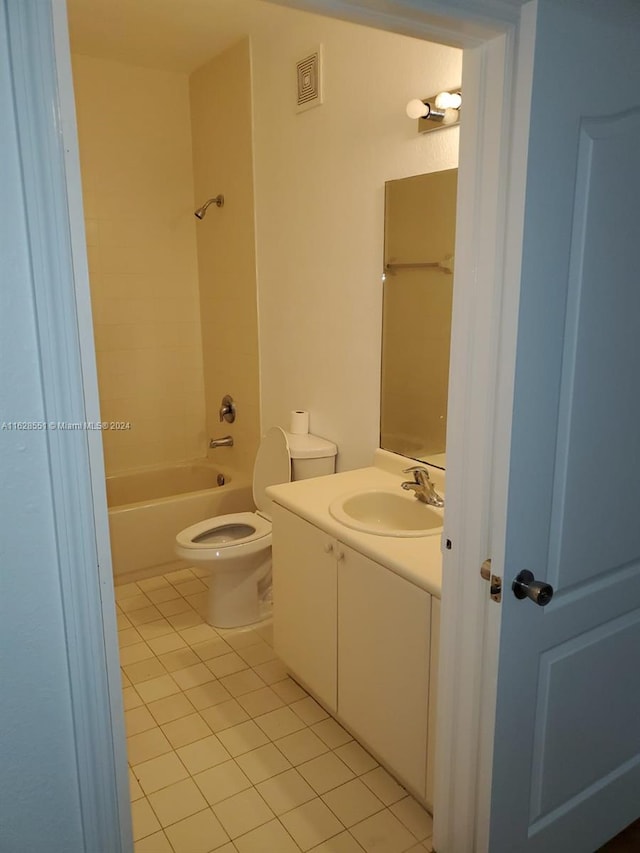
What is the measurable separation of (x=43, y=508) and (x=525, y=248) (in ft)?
3.06

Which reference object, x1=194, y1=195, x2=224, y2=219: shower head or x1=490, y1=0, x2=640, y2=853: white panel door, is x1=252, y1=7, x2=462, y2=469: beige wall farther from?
x1=490, y1=0, x2=640, y2=853: white panel door

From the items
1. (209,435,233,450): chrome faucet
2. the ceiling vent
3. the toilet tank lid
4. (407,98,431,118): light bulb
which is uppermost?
the ceiling vent

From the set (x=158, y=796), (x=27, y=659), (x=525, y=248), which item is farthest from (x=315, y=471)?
(x=27, y=659)

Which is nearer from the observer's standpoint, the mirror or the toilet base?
the mirror

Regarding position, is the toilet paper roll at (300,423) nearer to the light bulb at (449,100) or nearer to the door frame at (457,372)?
the light bulb at (449,100)

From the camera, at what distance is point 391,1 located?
3.42 ft

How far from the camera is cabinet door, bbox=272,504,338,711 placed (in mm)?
2129

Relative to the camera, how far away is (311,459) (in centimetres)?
280

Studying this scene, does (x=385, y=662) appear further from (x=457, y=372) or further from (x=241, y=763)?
(x=457, y=372)

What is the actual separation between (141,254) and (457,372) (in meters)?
2.84

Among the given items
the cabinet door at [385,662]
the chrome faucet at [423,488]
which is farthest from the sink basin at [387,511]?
the cabinet door at [385,662]

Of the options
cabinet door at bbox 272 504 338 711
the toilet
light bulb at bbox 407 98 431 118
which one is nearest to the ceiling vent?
light bulb at bbox 407 98 431 118

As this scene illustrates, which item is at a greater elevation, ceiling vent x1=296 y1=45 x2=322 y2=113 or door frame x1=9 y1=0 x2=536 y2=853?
ceiling vent x1=296 y1=45 x2=322 y2=113

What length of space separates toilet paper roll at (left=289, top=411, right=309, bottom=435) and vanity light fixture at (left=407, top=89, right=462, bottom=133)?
1.34 metres
